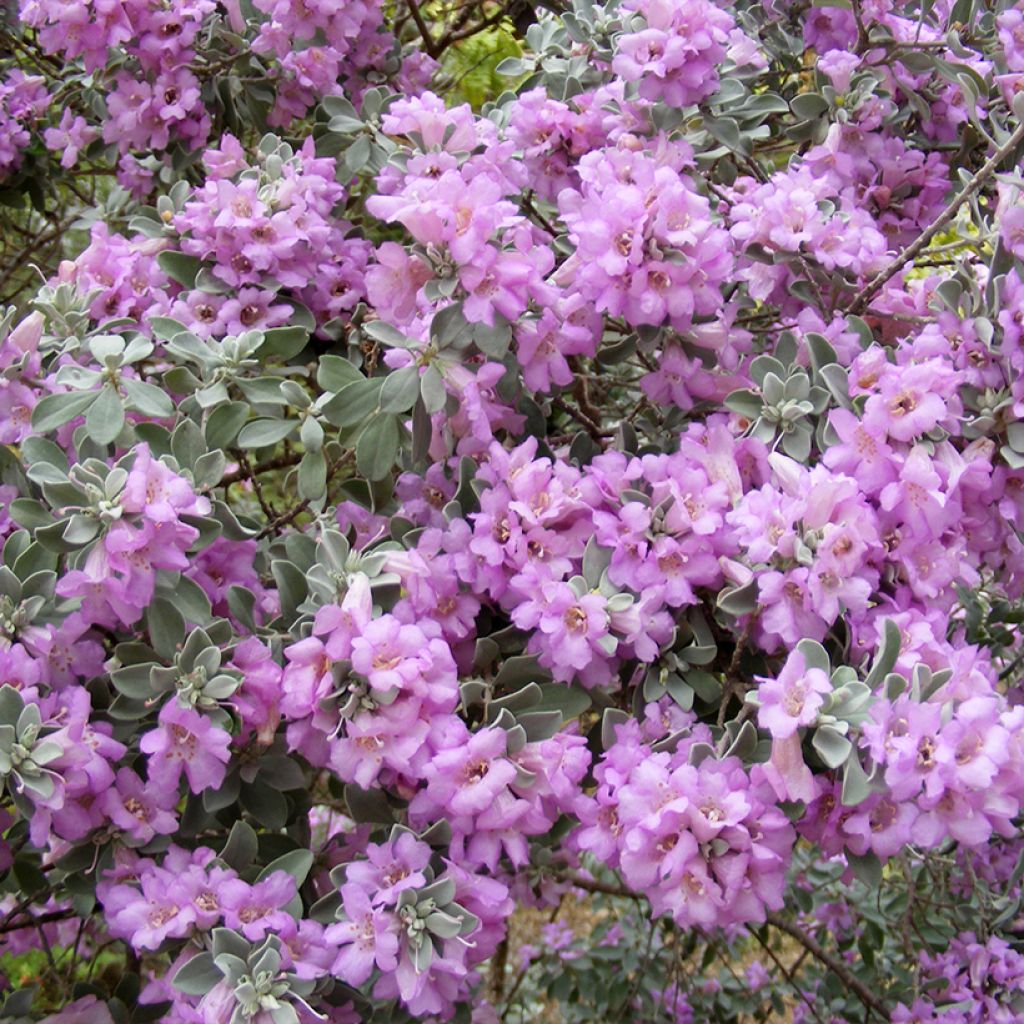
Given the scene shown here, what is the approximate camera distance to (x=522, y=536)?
150cm

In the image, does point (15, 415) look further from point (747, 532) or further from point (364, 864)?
point (747, 532)

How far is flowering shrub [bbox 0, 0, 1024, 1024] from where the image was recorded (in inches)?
51.8

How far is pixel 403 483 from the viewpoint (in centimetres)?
165

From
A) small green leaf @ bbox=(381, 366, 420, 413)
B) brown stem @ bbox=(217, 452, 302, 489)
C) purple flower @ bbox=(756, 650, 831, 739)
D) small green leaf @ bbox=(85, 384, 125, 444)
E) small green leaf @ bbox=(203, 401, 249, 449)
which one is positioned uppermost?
small green leaf @ bbox=(85, 384, 125, 444)

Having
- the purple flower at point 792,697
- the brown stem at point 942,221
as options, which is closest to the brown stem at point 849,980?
the purple flower at point 792,697

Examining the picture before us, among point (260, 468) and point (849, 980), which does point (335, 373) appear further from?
point (849, 980)

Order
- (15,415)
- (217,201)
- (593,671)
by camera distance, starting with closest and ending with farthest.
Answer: (593,671) < (15,415) < (217,201)

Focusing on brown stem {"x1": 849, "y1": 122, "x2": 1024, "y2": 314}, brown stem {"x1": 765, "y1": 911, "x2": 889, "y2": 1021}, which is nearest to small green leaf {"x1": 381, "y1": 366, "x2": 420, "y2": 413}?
brown stem {"x1": 849, "y1": 122, "x2": 1024, "y2": 314}

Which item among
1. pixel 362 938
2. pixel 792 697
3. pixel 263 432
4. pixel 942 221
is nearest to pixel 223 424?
pixel 263 432

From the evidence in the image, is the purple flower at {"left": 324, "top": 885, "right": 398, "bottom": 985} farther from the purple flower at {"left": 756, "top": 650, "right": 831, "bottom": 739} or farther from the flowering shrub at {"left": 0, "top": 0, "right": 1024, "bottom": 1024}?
the purple flower at {"left": 756, "top": 650, "right": 831, "bottom": 739}

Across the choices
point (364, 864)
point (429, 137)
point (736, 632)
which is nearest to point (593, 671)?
point (736, 632)

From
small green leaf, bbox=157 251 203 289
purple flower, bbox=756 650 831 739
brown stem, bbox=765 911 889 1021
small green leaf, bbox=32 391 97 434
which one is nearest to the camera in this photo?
purple flower, bbox=756 650 831 739

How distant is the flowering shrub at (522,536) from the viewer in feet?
4.32

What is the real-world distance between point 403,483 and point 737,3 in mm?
1463
